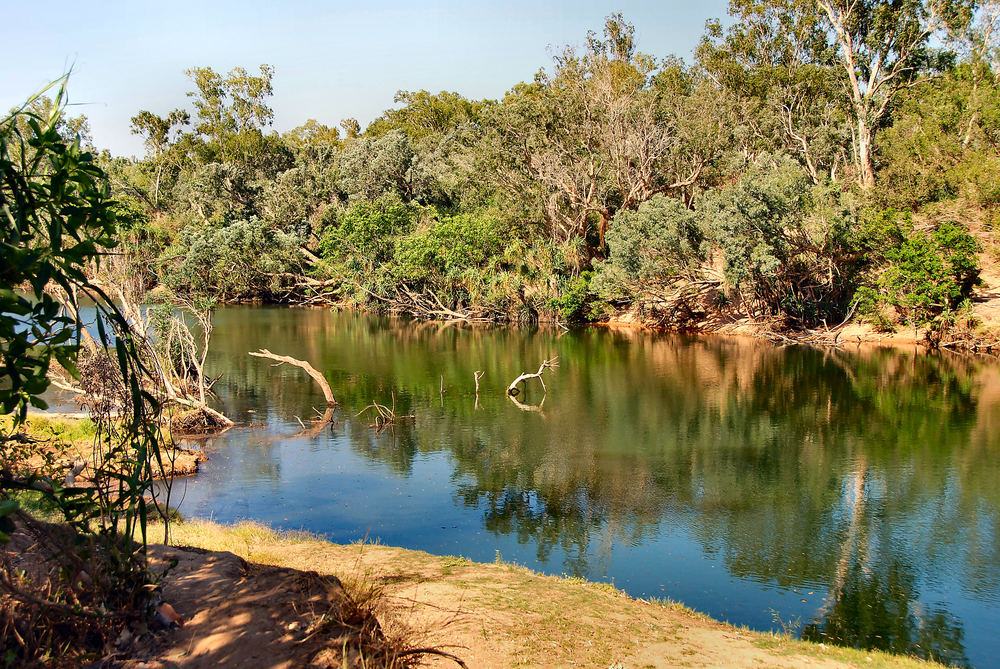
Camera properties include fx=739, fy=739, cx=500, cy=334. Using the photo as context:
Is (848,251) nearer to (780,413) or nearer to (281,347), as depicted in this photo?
(780,413)

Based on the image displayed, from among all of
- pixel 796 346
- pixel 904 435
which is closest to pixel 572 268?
pixel 796 346

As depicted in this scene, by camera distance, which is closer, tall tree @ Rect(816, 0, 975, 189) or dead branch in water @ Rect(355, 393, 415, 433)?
dead branch in water @ Rect(355, 393, 415, 433)

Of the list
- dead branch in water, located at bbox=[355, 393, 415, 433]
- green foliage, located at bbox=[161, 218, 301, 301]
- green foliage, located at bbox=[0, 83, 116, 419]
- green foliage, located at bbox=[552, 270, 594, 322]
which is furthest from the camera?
green foliage, located at bbox=[161, 218, 301, 301]

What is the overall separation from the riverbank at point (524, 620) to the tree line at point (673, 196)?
78.5 feet

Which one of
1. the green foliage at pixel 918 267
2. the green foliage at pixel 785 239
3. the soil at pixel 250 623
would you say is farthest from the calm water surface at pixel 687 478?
the soil at pixel 250 623

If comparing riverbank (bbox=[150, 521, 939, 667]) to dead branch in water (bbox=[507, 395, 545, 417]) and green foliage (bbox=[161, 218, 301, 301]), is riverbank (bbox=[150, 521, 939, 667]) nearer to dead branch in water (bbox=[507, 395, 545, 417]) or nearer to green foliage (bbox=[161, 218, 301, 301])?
dead branch in water (bbox=[507, 395, 545, 417])

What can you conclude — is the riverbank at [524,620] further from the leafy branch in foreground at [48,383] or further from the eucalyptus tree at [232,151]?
the eucalyptus tree at [232,151]

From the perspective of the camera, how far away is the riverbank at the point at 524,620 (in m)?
7.95

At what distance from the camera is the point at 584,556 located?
14.0 m

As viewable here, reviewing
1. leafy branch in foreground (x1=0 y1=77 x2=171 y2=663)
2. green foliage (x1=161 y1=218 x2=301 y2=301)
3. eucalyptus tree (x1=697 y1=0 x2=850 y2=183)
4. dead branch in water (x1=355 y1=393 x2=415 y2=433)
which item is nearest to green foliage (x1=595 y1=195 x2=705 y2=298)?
eucalyptus tree (x1=697 y1=0 x2=850 y2=183)

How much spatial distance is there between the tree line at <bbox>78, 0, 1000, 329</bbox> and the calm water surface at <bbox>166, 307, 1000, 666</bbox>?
7141 millimetres

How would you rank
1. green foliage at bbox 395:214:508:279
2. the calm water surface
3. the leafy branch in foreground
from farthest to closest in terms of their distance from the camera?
green foliage at bbox 395:214:508:279 → the calm water surface → the leafy branch in foreground

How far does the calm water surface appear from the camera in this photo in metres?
12.7

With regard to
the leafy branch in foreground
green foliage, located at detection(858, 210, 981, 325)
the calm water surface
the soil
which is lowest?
the calm water surface
